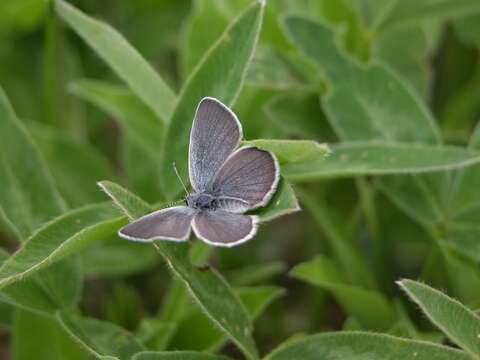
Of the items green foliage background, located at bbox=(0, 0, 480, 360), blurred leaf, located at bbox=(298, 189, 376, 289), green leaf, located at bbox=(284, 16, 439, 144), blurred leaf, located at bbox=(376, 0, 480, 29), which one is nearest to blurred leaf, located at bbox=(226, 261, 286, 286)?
green foliage background, located at bbox=(0, 0, 480, 360)

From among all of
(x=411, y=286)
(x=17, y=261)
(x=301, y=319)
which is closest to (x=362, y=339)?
(x=411, y=286)

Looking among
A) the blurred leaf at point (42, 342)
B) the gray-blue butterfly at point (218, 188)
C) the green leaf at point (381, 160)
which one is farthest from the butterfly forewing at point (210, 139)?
the blurred leaf at point (42, 342)

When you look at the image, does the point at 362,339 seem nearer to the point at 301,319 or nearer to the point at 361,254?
the point at 361,254

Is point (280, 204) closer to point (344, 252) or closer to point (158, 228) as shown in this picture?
point (158, 228)

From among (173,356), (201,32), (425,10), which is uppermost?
(201,32)

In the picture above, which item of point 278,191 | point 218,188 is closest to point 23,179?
point 218,188
